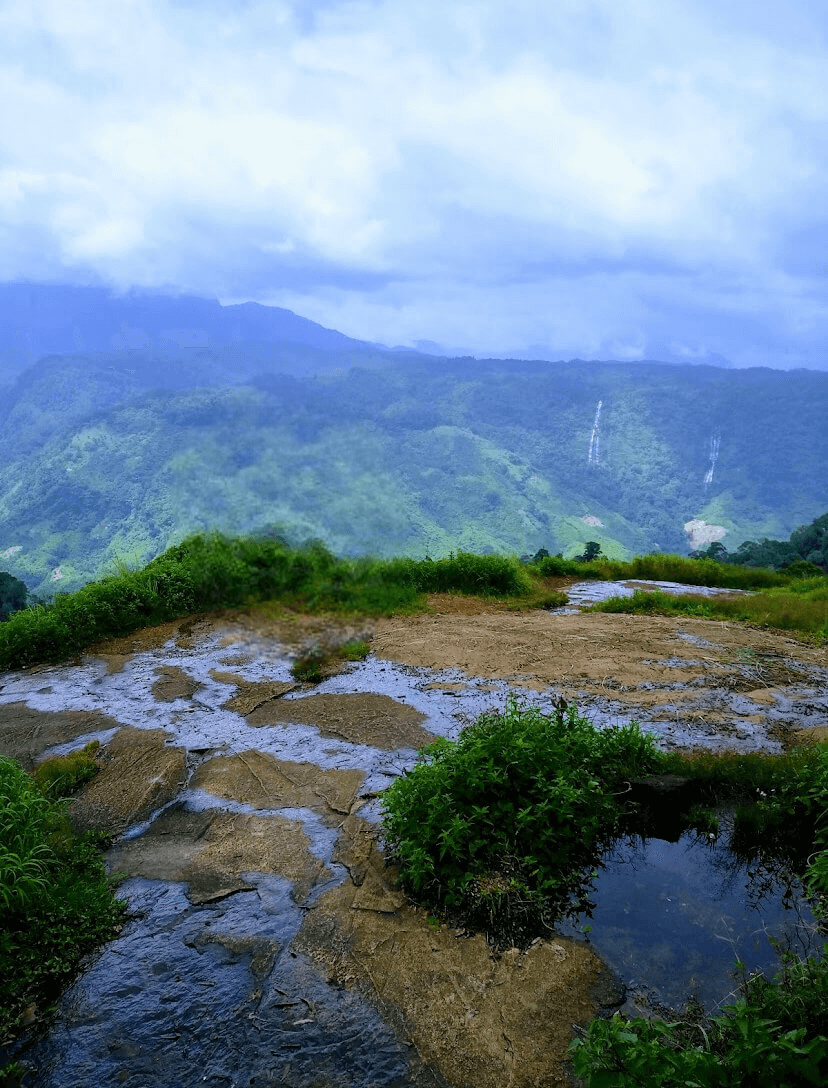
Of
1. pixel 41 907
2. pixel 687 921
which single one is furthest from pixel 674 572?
pixel 41 907

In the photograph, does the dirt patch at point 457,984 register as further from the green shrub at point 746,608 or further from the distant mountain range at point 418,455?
the distant mountain range at point 418,455

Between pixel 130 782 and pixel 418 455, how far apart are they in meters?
124

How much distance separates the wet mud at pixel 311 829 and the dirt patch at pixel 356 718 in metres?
0.04

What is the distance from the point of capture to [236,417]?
126 m

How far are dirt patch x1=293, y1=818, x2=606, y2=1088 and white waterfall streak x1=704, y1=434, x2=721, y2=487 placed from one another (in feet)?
457

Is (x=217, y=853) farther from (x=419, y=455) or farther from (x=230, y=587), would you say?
(x=419, y=455)

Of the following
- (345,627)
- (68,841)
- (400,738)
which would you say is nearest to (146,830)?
(68,841)

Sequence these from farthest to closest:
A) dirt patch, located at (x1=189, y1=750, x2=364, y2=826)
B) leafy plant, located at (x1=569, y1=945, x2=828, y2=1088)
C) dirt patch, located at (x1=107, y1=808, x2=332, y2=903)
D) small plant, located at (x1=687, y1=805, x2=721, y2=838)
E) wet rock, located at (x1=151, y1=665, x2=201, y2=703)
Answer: wet rock, located at (x1=151, y1=665, x2=201, y2=703), dirt patch, located at (x1=189, y1=750, x2=364, y2=826), small plant, located at (x1=687, y1=805, x2=721, y2=838), dirt patch, located at (x1=107, y1=808, x2=332, y2=903), leafy plant, located at (x1=569, y1=945, x2=828, y2=1088)

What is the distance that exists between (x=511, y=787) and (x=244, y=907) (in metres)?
2.44

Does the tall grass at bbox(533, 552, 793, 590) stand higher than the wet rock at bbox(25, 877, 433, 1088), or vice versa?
the tall grass at bbox(533, 552, 793, 590)

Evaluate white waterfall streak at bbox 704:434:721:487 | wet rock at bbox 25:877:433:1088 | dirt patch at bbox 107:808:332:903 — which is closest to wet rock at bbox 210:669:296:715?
dirt patch at bbox 107:808:332:903

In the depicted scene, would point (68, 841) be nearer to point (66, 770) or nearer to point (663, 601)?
point (66, 770)

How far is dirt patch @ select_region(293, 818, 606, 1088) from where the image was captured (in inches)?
164

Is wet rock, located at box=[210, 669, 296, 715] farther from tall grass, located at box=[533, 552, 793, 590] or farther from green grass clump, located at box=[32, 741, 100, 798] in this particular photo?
tall grass, located at box=[533, 552, 793, 590]
